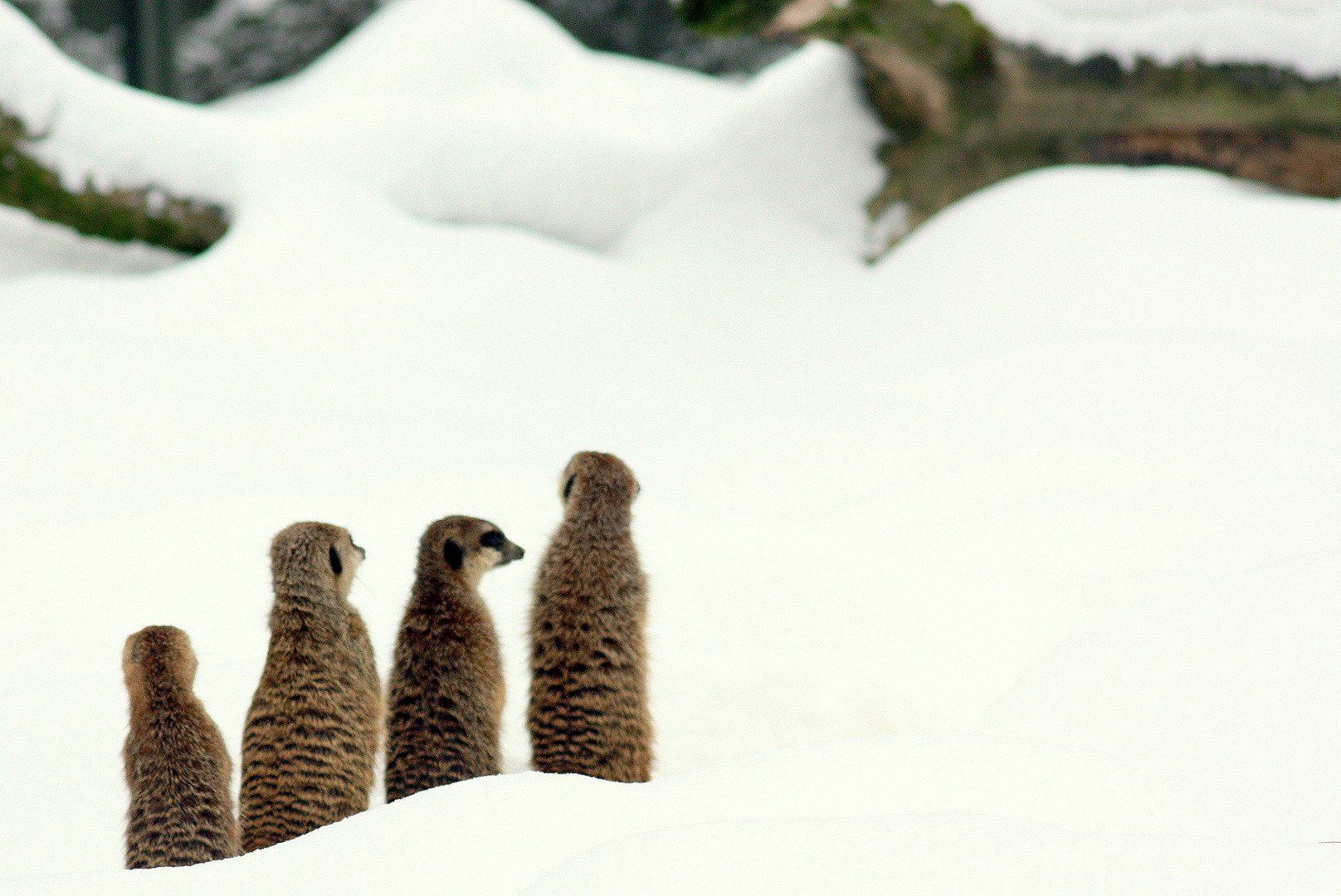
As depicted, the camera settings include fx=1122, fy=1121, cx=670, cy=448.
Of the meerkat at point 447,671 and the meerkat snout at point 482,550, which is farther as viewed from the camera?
the meerkat snout at point 482,550

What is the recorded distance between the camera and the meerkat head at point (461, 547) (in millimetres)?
2692

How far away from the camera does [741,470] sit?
13.8ft

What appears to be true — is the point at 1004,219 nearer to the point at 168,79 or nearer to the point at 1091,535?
the point at 1091,535

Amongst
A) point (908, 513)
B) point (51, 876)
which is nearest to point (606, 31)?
point (908, 513)

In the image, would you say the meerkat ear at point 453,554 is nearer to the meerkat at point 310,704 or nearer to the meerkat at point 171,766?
the meerkat at point 310,704

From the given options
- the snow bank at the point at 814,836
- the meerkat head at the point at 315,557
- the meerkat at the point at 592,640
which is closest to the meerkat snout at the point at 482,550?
the meerkat at the point at 592,640

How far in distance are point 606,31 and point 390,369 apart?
9130 millimetres

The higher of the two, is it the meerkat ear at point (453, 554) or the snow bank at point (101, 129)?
the meerkat ear at point (453, 554)

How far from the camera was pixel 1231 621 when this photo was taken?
8.93ft

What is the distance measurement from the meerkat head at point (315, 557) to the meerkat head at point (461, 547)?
0.57 ft

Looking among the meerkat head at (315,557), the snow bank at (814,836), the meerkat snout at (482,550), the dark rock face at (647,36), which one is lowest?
the dark rock face at (647,36)

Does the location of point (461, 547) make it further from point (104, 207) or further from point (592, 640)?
point (104, 207)

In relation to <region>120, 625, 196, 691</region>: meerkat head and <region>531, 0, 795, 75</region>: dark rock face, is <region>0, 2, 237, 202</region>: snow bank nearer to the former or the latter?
<region>120, 625, 196, 691</region>: meerkat head

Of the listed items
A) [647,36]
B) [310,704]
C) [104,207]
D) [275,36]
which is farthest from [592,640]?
[647,36]
